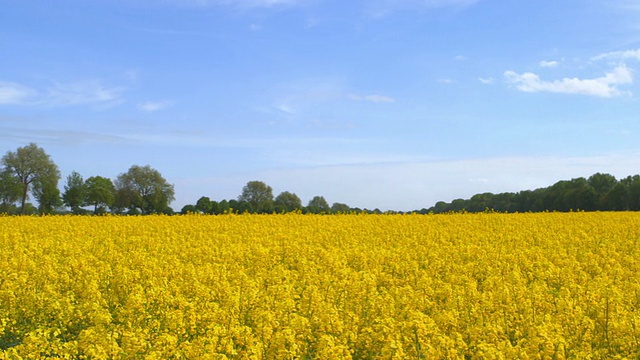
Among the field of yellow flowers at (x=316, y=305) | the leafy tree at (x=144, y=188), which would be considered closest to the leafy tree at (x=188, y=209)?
the field of yellow flowers at (x=316, y=305)

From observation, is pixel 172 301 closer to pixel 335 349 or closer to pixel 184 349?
pixel 184 349

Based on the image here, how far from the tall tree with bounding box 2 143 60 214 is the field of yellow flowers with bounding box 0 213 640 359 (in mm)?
62575

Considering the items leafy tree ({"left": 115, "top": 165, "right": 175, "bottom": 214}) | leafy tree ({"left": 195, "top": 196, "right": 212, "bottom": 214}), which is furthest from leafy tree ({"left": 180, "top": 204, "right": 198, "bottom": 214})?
leafy tree ({"left": 115, "top": 165, "right": 175, "bottom": 214})

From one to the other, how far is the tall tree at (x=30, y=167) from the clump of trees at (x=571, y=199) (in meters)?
47.5

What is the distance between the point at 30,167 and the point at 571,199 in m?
62.5

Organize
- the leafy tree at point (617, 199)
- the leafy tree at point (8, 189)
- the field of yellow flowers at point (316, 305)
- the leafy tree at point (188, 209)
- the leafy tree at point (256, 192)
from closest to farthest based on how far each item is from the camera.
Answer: the field of yellow flowers at point (316, 305), the leafy tree at point (188, 209), the leafy tree at point (617, 199), the leafy tree at point (8, 189), the leafy tree at point (256, 192)

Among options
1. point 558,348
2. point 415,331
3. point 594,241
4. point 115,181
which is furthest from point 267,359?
point 115,181

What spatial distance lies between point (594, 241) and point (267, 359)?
1428 cm

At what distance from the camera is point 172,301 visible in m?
7.88

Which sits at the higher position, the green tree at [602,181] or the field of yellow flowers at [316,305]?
the green tree at [602,181]

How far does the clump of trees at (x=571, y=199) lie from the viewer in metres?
53.8

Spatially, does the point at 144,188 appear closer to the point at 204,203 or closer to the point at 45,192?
the point at 45,192

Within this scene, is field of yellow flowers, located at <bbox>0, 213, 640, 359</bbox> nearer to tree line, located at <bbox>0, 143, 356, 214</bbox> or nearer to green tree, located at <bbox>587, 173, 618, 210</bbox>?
tree line, located at <bbox>0, 143, 356, 214</bbox>

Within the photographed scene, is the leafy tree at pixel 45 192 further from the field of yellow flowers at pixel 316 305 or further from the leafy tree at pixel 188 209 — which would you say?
the field of yellow flowers at pixel 316 305
